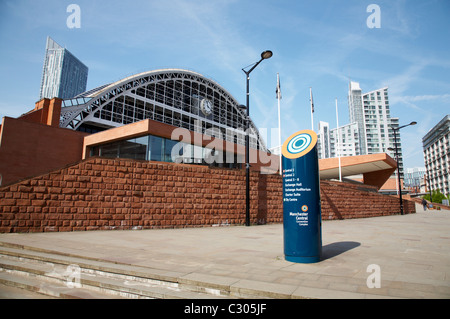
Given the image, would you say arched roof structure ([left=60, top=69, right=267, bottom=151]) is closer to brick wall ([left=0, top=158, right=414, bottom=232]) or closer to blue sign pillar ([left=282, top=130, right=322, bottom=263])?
brick wall ([left=0, top=158, right=414, bottom=232])

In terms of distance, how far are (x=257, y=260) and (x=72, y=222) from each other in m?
7.79

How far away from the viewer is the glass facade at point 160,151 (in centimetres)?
2014

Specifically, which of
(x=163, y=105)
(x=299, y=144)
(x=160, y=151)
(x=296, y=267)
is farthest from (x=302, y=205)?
(x=163, y=105)

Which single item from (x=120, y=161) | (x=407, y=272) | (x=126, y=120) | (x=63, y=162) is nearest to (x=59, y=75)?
(x=126, y=120)

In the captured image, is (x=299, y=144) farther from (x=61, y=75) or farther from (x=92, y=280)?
(x=61, y=75)

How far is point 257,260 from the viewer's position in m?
5.62

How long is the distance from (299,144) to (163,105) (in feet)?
151

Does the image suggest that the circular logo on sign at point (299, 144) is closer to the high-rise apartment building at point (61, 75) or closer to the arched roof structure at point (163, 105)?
the arched roof structure at point (163, 105)

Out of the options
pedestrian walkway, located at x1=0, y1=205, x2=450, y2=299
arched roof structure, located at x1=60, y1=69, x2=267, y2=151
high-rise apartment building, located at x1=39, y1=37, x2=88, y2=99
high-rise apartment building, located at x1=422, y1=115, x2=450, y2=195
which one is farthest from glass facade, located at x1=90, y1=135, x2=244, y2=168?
high-rise apartment building, located at x1=39, y1=37, x2=88, y2=99

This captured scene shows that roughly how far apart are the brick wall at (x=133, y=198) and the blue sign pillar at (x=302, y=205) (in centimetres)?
772

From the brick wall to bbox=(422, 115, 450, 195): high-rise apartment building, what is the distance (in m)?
99.3

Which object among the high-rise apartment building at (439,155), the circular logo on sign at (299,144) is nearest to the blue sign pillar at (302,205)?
the circular logo on sign at (299,144)

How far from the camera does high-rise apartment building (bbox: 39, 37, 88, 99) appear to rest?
6104 inches
